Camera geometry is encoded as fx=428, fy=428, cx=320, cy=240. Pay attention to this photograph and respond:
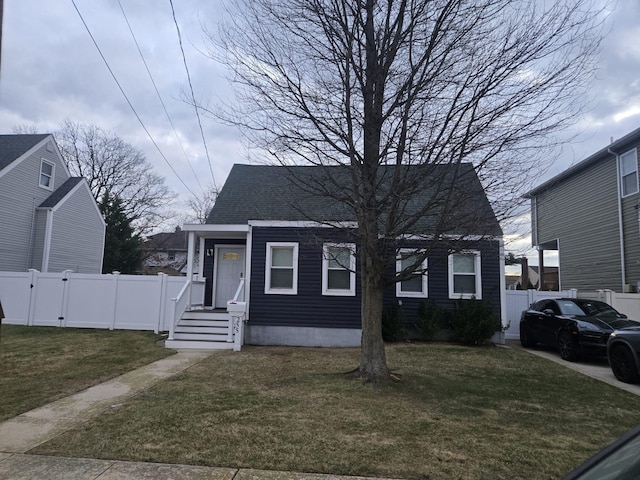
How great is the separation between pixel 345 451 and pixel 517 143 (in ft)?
15.2

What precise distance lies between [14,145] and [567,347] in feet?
74.1

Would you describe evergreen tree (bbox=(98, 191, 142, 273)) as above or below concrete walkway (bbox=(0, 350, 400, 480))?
above

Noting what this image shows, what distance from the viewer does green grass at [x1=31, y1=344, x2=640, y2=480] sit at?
3957mm

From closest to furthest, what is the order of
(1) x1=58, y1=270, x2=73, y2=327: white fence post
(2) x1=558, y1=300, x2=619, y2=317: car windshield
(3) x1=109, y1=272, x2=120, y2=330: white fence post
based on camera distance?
(2) x1=558, y1=300, x2=619, y2=317: car windshield, (3) x1=109, y1=272, x2=120, y2=330: white fence post, (1) x1=58, y1=270, x2=73, y2=327: white fence post

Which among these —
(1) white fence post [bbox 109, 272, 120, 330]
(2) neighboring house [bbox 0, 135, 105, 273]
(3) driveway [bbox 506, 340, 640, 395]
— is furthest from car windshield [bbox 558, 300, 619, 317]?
(2) neighboring house [bbox 0, 135, 105, 273]

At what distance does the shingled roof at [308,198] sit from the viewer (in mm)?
6211

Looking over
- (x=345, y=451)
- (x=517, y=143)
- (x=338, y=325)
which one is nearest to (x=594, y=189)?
(x=338, y=325)

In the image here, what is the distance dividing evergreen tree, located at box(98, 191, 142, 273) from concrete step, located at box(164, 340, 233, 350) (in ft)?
72.1

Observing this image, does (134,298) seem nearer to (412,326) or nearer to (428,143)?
(412,326)

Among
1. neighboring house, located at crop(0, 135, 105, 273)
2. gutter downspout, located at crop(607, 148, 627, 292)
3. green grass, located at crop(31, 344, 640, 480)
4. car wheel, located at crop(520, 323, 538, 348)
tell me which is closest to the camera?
green grass, located at crop(31, 344, 640, 480)

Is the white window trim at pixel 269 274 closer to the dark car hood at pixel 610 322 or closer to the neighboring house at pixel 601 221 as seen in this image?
the dark car hood at pixel 610 322

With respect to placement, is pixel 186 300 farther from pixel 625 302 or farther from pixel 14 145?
pixel 14 145

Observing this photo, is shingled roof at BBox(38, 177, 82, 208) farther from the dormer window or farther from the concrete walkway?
the concrete walkway

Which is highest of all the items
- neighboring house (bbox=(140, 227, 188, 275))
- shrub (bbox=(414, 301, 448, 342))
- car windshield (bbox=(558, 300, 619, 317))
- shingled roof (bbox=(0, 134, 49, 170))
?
shingled roof (bbox=(0, 134, 49, 170))
